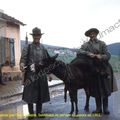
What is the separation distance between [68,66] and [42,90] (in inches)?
32.6

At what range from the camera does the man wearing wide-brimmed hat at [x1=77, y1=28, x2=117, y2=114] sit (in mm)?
12055

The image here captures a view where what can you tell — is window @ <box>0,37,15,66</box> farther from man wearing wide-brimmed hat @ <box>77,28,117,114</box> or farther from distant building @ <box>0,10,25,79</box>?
man wearing wide-brimmed hat @ <box>77,28,117,114</box>

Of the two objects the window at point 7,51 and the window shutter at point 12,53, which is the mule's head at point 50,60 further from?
the window shutter at point 12,53

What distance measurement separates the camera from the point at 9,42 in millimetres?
35219

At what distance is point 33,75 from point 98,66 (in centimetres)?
147

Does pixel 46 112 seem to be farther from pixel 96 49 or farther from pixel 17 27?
pixel 17 27

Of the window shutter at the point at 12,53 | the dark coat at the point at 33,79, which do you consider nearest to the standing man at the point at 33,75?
the dark coat at the point at 33,79

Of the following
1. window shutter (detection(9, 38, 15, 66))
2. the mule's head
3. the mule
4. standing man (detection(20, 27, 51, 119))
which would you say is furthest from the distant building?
the mule's head

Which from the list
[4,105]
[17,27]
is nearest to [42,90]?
[4,105]

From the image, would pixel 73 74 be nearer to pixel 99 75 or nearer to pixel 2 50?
pixel 99 75

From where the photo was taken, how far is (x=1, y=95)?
2056 cm

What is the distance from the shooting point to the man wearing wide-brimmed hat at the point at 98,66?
39.5 feet

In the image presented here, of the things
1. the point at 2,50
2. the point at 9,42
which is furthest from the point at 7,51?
the point at 9,42

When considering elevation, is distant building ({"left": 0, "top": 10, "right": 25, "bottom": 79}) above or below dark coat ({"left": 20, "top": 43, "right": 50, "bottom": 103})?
above
